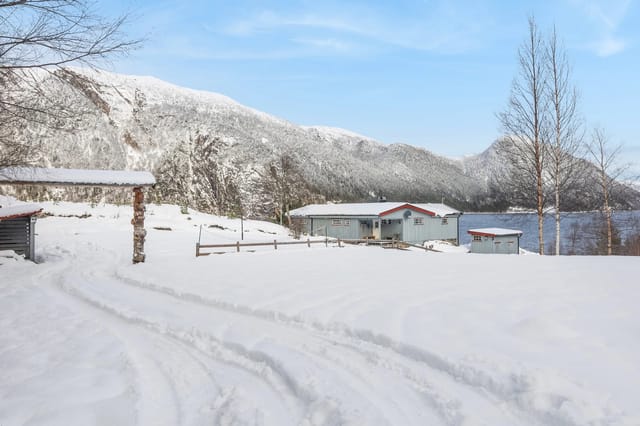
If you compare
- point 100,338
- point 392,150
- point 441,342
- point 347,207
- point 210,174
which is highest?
point 392,150

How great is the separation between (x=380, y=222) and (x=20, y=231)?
24.6 m

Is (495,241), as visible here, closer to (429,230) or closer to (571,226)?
(429,230)

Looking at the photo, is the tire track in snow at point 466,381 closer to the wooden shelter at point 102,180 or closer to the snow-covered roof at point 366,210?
the wooden shelter at point 102,180

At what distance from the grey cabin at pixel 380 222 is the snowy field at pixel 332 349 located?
2123cm

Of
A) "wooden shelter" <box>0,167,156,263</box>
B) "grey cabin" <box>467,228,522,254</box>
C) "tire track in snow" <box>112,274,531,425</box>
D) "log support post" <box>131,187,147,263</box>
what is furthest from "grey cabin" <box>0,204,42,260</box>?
"grey cabin" <box>467,228,522,254</box>

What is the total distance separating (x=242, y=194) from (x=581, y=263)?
46193 mm

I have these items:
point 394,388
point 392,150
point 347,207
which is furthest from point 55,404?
point 392,150

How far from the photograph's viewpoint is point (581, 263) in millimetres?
11227

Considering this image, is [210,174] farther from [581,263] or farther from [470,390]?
[470,390]

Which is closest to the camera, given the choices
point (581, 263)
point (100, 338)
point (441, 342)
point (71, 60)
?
point (441, 342)

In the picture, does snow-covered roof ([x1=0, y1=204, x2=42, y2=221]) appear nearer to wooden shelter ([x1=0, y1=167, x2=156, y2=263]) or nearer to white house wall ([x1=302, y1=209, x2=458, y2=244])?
wooden shelter ([x1=0, y1=167, x2=156, y2=263])

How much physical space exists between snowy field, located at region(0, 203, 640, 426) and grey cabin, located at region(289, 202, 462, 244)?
2123cm

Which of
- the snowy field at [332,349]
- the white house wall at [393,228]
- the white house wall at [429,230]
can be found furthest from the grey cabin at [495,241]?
the snowy field at [332,349]

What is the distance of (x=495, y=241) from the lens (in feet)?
108
